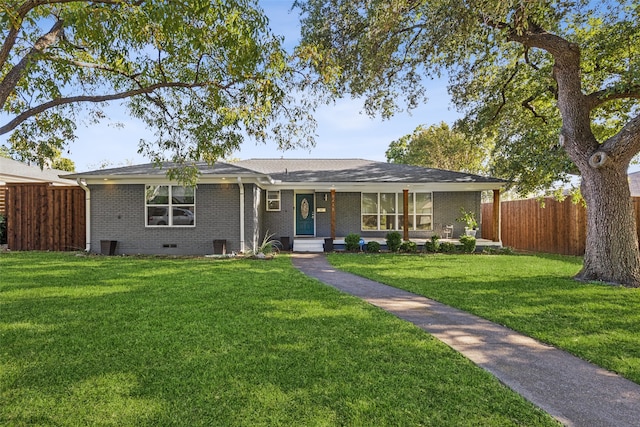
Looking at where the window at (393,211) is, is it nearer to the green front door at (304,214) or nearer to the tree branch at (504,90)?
the green front door at (304,214)

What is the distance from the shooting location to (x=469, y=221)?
49.2ft

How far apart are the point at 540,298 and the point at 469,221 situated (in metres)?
8.97

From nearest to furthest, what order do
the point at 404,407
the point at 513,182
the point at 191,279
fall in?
the point at 404,407 → the point at 191,279 → the point at 513,182

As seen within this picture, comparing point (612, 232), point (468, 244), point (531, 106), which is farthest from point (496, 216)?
point (612, 232)

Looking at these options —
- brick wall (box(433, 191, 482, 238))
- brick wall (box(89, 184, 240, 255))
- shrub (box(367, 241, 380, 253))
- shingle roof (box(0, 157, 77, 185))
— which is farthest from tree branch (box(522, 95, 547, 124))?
shingle roof (box(0, 157, 77, 185))

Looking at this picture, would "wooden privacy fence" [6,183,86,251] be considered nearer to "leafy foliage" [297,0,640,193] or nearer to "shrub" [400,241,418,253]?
"leafy foliage" [297,0,640,193]

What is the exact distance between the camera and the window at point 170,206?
498 inches

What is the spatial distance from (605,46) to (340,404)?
1233 cm

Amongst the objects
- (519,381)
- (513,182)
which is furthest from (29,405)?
(513,182)

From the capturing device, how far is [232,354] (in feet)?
12.2

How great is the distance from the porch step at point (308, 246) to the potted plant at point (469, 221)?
6238 mm

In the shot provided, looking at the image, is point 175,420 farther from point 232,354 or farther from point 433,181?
point 433,181

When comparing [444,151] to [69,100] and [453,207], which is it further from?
[69,100]

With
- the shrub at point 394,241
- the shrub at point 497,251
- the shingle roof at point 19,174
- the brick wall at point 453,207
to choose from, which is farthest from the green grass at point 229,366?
the shingle roof at point 19,174
